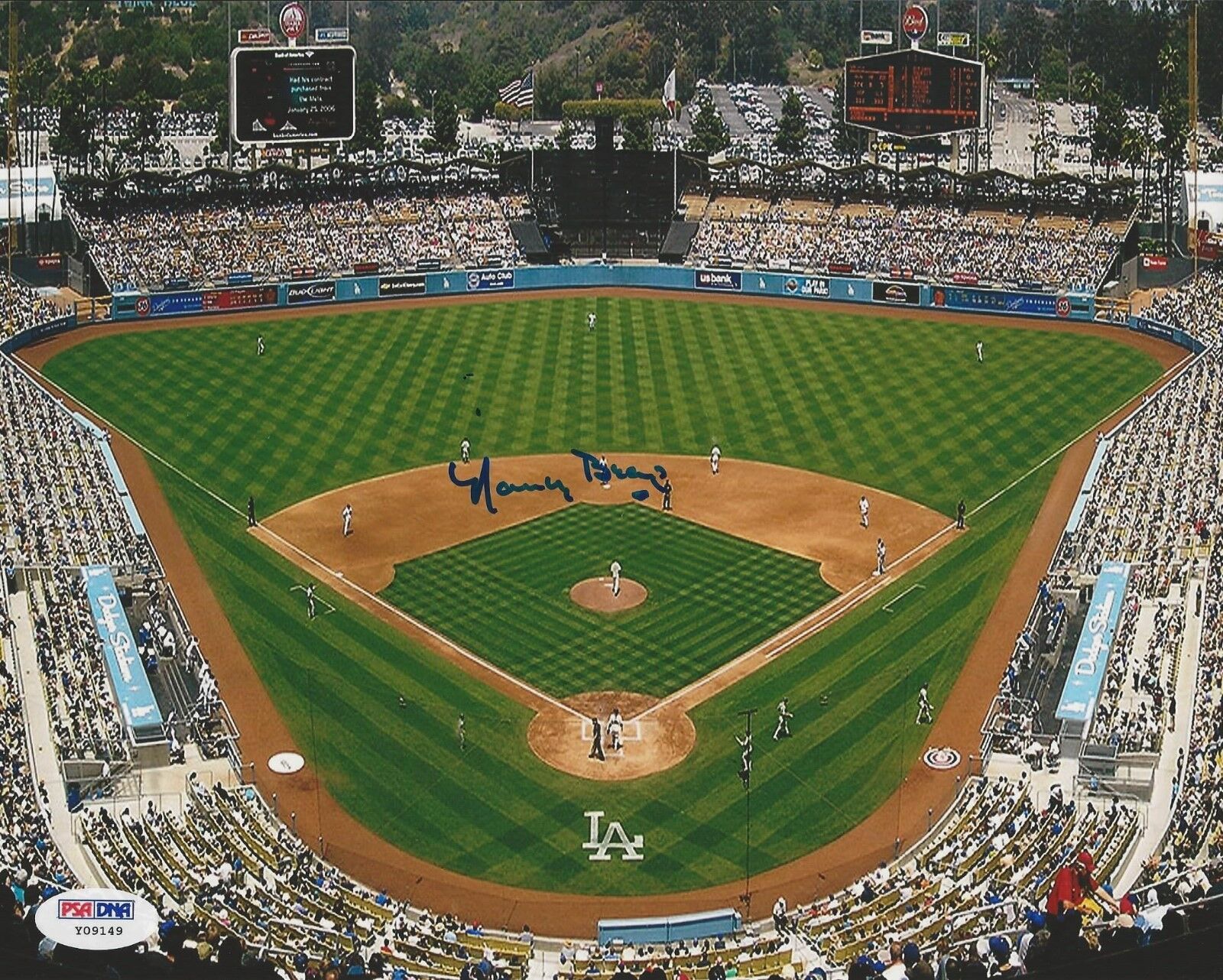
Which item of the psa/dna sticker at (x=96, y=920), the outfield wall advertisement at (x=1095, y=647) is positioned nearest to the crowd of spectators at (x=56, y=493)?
the outfield wall advertisement at (x=1095, y=647)

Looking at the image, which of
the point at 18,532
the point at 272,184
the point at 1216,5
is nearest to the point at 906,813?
the point at 18,532

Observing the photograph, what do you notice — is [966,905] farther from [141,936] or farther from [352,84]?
[352,84]

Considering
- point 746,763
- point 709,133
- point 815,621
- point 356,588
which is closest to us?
point 746,763

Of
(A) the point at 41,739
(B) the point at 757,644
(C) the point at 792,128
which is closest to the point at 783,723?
(B) the point at 757,644

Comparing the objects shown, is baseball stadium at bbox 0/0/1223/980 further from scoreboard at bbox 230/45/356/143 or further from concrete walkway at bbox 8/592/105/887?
scoreboard at bbox 230/45/356/143
